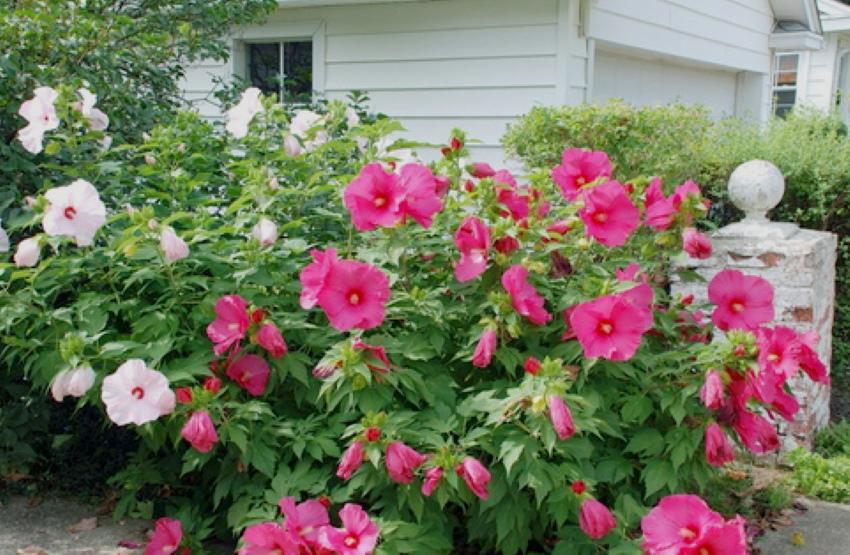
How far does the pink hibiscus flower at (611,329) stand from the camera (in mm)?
2395

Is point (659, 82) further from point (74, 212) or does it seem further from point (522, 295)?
point (74, 212)

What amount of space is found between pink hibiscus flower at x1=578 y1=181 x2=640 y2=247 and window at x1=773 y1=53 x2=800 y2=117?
37.8ft

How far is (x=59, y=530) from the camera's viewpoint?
296cm

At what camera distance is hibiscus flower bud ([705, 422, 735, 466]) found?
2.50m

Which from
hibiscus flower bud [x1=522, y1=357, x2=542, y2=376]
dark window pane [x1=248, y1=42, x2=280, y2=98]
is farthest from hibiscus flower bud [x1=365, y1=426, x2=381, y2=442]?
dark window pane [x1=248, y1=42, x2=280, y2=98]

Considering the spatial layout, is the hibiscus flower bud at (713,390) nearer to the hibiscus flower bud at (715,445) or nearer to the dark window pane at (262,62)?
the hibiscus flower bud at (715,445)

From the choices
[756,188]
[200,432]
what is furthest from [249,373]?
[756,188]

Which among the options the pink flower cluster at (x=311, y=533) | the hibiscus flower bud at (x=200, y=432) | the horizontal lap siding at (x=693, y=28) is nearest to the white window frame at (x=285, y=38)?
the horizontal lap siding at (x=693, y=28)

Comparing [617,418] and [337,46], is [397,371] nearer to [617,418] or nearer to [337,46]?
[617,418]

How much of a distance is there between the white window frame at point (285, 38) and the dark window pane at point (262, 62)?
50mm

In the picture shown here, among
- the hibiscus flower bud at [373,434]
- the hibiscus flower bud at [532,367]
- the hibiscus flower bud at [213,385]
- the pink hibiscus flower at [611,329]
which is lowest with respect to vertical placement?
the hibiscus flower bud at [373,434]

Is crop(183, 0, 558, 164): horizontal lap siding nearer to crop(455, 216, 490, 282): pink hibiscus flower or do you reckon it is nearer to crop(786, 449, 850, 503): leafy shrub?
crop(786, 449, 850, 503): leafy shrub

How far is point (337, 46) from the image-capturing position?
7598 mm

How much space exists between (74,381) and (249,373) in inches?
17.5
